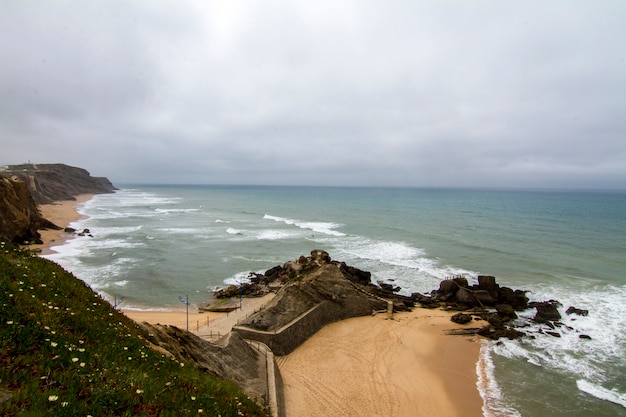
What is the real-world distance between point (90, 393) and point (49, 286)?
4.50 metres

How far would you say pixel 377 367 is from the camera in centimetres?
1758

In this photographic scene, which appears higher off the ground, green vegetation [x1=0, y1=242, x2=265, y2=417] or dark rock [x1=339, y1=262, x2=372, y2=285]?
green vegetation [x1=0, y1=242, x2=265, y2=417]

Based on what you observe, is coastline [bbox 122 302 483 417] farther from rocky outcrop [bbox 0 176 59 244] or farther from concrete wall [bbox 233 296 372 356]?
rocky outcrop [bbox 0 176 59 244]

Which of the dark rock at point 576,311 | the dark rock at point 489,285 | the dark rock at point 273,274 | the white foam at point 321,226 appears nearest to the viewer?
the dark rock at point 576,311

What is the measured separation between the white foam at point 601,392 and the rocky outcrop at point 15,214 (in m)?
46.5

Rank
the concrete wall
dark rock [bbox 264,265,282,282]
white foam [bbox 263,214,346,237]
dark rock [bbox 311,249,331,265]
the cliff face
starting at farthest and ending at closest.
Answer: the cliff face → white foam [bbox 263,214,346,237] → dark rock [bbox 264,265,282,282] → dark rock [bbox 311,249,331,265] → the concrete wall

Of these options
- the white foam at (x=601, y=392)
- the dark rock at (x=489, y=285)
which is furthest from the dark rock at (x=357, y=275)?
the white foam at (x=601, y=392)

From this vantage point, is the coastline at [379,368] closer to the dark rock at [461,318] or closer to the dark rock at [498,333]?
the dark rock at [461,318]

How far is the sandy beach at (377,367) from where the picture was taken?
14.4m

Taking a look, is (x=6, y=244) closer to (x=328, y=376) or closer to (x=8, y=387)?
(x=8, y=387)

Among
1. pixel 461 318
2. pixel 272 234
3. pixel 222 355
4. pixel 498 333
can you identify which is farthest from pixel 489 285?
pixel 272 234

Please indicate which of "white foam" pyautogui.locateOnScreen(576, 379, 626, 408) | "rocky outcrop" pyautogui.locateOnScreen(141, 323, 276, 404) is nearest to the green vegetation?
"rocky outcrop" pyautogui.locateOnScreen(141, 323, 276, 404)

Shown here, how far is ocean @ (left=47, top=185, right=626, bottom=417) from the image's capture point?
16.8m

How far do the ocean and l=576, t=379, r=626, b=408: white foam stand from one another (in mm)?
52
